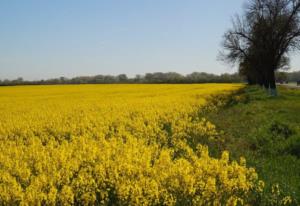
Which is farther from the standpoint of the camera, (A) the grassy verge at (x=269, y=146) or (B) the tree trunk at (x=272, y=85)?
(B) the tree trunk at (x=272, y=85)

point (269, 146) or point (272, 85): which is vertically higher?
point (272, 85)

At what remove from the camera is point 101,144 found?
435 inches

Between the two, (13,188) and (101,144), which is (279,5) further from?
(13,188)

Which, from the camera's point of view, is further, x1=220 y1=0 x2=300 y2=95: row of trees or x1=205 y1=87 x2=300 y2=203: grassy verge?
x1=220 y1=0 x2=300 y2=95: row of trees

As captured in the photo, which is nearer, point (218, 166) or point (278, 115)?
point (218, 166)

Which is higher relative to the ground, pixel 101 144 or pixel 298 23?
pixel 298 23

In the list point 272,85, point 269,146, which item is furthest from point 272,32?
point 269,146

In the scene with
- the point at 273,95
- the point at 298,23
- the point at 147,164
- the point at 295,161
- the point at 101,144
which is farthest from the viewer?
the point at 298,23

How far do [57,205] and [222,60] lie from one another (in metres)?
49.5

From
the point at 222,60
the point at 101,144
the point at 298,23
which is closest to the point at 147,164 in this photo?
the point at 101,144

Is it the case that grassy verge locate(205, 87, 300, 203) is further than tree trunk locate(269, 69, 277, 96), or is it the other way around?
tree trunk locate(269, 69, 277, 96)

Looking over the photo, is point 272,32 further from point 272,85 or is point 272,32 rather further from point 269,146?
point 269,146

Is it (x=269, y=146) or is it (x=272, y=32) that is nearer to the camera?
(x=269, y=146)

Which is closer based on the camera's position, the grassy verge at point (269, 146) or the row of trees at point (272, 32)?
the grassy verge at point (269, 146)
